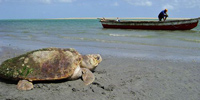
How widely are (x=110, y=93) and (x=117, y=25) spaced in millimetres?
20425

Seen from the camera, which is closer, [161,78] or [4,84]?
[4,84]

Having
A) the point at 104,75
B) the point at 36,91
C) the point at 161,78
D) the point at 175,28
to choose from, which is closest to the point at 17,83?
the point at 36,91

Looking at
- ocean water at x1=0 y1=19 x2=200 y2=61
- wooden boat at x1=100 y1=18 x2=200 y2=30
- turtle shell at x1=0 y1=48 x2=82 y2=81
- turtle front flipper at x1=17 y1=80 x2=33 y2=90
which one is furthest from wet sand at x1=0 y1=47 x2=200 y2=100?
wooden boat at x1=100 y1=18 x2=200 y2=30

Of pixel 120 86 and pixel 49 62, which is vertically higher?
pixel 49 62

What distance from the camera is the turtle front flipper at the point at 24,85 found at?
3.47 metres

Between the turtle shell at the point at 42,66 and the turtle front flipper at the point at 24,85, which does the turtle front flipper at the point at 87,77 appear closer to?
the turtle shell at the point at 42,66

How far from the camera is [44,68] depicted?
3674 millimetres

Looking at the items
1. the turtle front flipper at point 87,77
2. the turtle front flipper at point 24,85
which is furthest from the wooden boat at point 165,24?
the turtle front flipper at point 24,85

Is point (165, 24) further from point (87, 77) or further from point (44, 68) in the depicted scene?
point (44, 68)

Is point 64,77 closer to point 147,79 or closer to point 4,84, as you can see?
point 4,84

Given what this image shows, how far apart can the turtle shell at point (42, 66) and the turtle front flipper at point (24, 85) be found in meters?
0.08

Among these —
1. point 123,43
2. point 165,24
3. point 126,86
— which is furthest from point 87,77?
point 165,24

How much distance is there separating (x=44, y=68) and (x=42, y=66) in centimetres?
6

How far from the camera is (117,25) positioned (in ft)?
76.4
